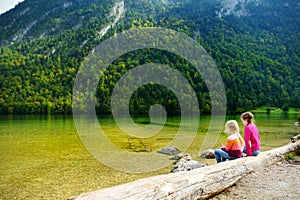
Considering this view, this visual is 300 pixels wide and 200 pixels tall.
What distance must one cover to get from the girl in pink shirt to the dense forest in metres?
52.4

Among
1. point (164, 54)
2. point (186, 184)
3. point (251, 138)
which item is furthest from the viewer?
point (164, 54)

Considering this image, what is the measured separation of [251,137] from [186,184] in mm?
3384

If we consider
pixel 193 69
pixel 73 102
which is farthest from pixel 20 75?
pixel 193 69

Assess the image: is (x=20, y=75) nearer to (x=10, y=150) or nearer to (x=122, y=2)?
(x=10, y=150)

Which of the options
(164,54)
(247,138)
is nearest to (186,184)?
(247,138)

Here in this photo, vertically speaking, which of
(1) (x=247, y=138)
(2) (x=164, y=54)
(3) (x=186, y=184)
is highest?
(2) (x=164, y=54)

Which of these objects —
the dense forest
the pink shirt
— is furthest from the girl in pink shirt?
the dense forest

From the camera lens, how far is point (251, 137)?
8117mm

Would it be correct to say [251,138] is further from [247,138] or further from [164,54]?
[164,54]

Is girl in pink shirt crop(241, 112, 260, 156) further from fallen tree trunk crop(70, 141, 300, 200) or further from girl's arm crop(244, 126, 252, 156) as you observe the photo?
fallen tree trunk crop(70, 141, 300, 200)

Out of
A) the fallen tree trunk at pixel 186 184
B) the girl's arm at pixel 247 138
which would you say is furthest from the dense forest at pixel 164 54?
the fallen tree trunk at pixel 186 184

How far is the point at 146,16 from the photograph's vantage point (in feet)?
513

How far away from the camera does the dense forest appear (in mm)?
76375

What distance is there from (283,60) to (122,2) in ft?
366
